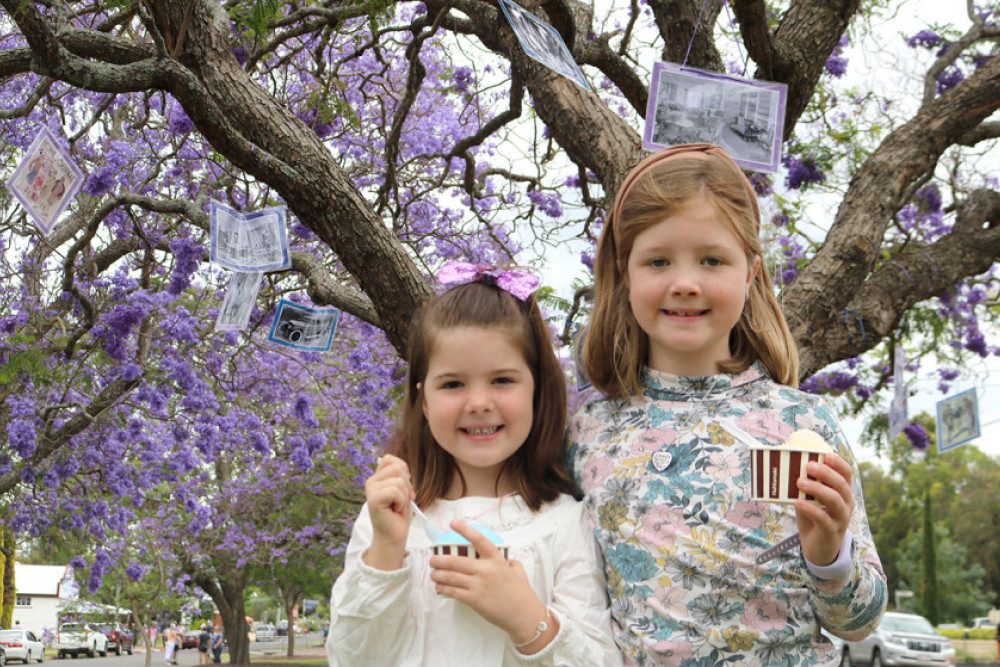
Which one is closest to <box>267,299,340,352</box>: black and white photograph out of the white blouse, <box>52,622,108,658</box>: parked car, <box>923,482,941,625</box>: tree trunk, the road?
the white blouse

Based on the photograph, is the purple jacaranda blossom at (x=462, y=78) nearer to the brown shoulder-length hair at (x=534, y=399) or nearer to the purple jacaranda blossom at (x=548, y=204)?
the purple jacaranda blossom at (x=548, y=204)

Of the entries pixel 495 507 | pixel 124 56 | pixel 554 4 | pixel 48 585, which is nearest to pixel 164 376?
pixel 124 56

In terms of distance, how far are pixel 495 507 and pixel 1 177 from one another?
21.4 ft

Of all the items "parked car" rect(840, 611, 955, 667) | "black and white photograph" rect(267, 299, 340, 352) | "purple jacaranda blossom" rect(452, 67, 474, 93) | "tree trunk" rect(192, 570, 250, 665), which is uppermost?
"purple jacaranda blossom" rect(452, 67, 474, 93)

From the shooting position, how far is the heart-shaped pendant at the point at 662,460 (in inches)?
72.4

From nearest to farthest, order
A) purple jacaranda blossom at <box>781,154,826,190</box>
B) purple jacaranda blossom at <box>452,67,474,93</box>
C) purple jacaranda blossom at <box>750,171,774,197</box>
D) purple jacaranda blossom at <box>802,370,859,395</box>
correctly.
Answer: purple jacaranda blossom at <box>750,171,774,197</box>
purple jacaranda blossom at <box>781,154,826,190</box>
purple jacaranda blossom at <box>452,67,474,93</box>
purple jacaranda blossom at <box>802,370,859,395</box>

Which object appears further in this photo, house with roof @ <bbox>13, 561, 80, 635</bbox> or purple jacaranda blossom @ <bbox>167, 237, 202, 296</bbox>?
house with roof @ <bbox>13, 561, 80, 635</bbox>

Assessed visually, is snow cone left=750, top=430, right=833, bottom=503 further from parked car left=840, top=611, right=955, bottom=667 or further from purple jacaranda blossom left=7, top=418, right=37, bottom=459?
parked car left=840, top=611, right=955, bottom=667

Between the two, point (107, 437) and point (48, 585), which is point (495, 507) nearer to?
point (107, 437)

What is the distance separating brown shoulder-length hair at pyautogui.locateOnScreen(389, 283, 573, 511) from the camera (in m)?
1.91

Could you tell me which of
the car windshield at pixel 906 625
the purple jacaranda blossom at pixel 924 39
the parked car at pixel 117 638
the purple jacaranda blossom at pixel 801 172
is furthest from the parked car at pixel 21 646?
the purple jacaranda blossom at pixel 924 39

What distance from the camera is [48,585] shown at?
43.5 meters

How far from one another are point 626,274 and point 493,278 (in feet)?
0.97

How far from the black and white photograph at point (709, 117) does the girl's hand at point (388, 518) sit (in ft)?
6.18
